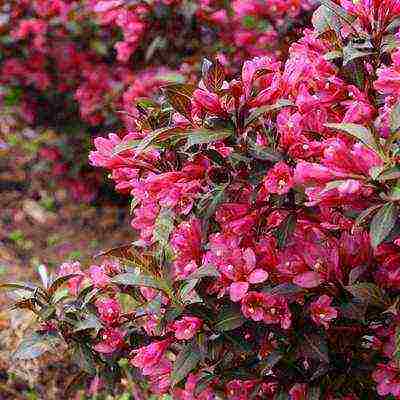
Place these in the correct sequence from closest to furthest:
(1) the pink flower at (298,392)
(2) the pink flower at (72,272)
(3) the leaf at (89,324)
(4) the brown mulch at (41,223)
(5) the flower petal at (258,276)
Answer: (5) the flower petal at (258,276)
(1) the pink flower at (298,392)
(3) the leaf at (89,324)
(2) the pink flower at (72,272)
(4) the brown mulch at (41,223)

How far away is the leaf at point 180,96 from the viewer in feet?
5.63

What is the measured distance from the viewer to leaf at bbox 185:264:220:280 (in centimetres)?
177

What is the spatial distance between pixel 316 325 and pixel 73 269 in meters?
0.74

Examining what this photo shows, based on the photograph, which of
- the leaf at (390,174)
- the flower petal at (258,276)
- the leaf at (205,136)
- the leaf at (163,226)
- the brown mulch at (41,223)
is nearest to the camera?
the leaf at (390,174)

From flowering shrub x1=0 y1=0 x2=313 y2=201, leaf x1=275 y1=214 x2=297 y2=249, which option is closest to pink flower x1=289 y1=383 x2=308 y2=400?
leaf x1=275 y1=214 x2=297 y2=249

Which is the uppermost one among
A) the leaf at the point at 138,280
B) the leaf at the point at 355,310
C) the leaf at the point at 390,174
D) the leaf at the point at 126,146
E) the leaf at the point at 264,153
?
the leaf at the point at 390,174

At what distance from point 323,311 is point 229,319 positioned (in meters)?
0.21

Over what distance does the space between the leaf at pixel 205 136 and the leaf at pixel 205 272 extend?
297 mm

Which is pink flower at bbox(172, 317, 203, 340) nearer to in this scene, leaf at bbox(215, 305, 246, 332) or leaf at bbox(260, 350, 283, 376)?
leaf at bbox(215, 305, 246, 332)

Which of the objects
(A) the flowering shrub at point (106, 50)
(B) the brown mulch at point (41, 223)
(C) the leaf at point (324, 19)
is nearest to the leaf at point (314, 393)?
(C) the leaf at point (324, 19)

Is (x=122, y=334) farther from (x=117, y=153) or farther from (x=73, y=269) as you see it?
(x=117, y=153)

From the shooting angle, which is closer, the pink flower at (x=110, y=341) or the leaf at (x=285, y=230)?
the leaf at (x=285, y=230)

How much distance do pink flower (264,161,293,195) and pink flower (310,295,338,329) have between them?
264 millimetres

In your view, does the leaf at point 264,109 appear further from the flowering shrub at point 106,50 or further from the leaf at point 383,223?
the flowering shrub at point 106,50
